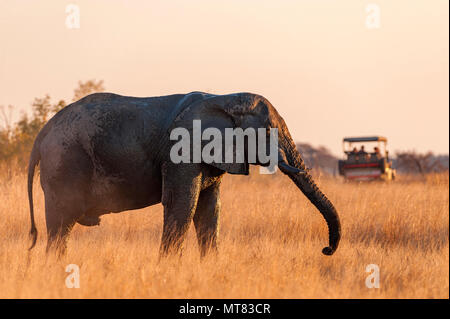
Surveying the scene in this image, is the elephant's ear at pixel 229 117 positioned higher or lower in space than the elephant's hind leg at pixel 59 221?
higher

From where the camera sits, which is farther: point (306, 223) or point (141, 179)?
point (306, 223)

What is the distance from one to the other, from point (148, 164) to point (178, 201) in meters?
0.66

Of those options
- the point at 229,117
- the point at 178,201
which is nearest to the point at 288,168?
the point at 229,117

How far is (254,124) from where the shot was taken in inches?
288

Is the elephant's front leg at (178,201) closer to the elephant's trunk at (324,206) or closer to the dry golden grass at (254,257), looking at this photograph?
the dry golden grass at (254,257)

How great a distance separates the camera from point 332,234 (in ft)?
24.1

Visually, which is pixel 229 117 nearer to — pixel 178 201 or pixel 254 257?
pixel 178 201

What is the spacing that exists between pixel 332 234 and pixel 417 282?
1.11 meters

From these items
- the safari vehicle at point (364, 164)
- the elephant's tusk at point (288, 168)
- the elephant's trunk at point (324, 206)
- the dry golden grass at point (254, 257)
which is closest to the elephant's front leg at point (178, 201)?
the dry golden grass at point (254, 257)

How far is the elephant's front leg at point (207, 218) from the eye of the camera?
7840 mm

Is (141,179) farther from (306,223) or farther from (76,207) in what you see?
(306,223)

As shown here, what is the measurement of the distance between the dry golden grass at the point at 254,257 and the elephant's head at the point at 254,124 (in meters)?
0.71
